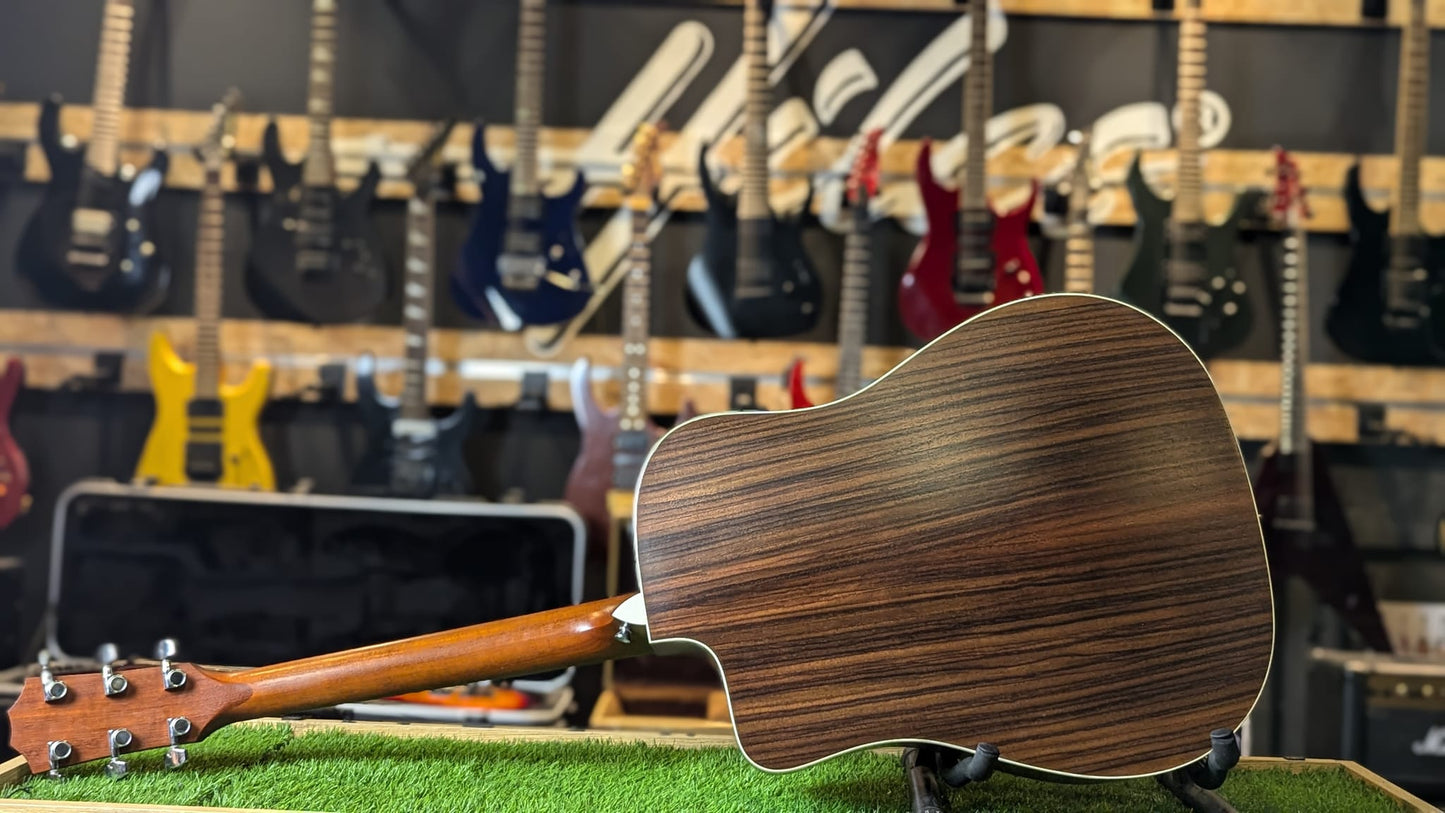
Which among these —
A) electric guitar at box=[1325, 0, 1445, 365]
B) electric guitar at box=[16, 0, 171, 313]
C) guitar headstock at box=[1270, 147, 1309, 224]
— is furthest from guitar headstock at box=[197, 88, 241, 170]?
electric guitar at box=[1325, 0, 1445, 365]

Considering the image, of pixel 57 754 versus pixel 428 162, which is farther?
pixel 428 162

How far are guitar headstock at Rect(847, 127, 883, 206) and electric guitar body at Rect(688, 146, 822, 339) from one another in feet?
0.46

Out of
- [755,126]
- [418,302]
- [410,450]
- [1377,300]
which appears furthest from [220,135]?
[1377,300]

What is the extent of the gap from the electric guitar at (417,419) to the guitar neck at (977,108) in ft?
3.94

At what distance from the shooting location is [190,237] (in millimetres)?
2523

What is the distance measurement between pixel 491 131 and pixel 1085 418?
6.37 feet

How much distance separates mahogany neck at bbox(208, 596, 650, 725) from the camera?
3.22ft

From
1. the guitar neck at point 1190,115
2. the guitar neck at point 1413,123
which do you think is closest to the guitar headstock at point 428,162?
the guitar neck at point 1190,115

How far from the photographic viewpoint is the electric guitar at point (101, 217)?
93.5 inches

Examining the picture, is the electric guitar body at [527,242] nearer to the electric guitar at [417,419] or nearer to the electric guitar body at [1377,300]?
the electric guitar at [417,419]

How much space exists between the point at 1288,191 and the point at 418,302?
1.98m

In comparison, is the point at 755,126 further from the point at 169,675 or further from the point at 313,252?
the point at 169,675

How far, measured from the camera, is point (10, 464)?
240cm

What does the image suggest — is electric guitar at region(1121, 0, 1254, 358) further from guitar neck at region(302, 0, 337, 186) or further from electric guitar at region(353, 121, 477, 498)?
guitar neck at region(302, 0, 337, 186)
